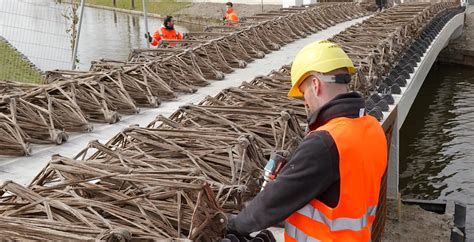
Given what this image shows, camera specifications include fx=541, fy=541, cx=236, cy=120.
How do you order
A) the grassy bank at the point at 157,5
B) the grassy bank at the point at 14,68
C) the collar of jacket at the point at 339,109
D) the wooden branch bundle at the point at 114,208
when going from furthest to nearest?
the grassy bank at the point at 157,5
the grassy bank at the point at 14,68
the wooden branch bundle at the point at 114,208
the collar of jacket at the point at 339,109

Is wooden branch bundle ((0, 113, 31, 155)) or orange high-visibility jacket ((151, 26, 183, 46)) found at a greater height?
orange high-visibility jacket ((151, 26, 183, 46))

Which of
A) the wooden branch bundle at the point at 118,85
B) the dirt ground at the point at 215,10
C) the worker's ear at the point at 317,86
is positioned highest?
the dirt ground at the point at 215,10

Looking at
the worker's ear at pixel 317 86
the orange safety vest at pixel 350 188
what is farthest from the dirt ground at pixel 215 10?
the orange safety vest at pixel 350 188

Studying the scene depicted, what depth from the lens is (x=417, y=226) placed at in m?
7.19

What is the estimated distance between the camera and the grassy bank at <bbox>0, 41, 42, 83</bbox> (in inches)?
438

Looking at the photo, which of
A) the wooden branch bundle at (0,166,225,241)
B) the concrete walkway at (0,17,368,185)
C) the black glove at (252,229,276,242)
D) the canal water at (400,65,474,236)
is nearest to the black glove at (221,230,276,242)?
the black glove at (252,229,276,242)

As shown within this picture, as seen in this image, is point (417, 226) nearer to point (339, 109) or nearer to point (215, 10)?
point (339, 109)

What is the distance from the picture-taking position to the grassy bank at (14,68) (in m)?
11.1

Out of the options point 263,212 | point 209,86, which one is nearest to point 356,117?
point 263,212

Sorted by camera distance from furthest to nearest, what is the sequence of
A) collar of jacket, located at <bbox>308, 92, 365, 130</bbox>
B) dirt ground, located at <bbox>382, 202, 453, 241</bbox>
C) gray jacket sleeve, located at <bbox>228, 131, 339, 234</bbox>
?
1. dirt ground, located at <bbox>382, 202, 453, 241</bbox>
2. collar of jacket, located at <bbox>308, 92, 365, 130</bbox>
3. gray jacket sleeve, located at <bbox>228, 131, 339, 234</bbox>

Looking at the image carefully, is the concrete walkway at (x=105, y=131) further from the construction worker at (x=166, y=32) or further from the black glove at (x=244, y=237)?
the construction worker at (x=166, y=32)

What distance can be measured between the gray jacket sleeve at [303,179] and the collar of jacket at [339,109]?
0.42 ft

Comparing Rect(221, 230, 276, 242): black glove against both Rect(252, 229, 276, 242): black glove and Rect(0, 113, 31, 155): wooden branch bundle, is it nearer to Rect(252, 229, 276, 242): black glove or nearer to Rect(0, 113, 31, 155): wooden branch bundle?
Rect(252, 229, 276, 242): black glove

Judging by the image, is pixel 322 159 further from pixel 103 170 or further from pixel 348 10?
pixel 348 10
